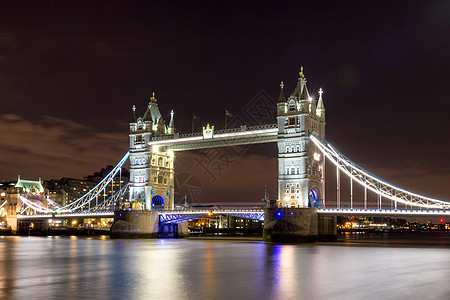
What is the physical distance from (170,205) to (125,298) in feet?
177

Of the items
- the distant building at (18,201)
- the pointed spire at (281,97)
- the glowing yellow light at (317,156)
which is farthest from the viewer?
the distant building at (18,201)

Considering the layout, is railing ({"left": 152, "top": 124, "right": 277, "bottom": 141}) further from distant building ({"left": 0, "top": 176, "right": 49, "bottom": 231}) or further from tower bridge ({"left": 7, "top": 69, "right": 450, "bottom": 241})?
distant building ({"left": 0, "top": 176, "right": 49, "bottom": 231})

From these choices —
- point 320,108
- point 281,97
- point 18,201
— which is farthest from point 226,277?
point 18,201

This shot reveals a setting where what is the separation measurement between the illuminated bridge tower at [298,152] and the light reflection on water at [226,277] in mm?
18774

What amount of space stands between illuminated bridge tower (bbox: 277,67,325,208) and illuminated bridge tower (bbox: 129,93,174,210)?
19950 mm

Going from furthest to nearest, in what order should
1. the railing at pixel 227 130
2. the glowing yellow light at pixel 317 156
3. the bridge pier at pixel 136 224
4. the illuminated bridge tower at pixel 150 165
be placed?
the illuminated bridge tower at pixel 150 165 < the bridge pier at pixel 136 224 < the railing at pixel 227 130 < the glowing yellow light at pixel 317 156

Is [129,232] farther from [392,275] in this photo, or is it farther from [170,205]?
[392,275]

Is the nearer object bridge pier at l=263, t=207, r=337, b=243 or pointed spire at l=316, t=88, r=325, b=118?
bridge pier at l=263, t=207, r=337, b=243

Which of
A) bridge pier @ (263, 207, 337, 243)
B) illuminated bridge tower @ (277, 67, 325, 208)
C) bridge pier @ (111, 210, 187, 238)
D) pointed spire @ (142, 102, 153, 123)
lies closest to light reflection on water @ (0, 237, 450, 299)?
bridge pier @ (263, 207, 337, 243)

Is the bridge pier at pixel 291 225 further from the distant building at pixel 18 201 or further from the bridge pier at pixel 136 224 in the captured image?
the distant building at pixel 18 201

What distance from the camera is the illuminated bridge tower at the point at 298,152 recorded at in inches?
2231

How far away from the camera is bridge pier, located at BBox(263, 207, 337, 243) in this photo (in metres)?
53.7

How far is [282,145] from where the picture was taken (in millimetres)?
58219

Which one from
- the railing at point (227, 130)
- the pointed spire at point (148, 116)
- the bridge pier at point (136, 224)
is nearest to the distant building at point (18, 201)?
the bridge pier at point (136, 224)
